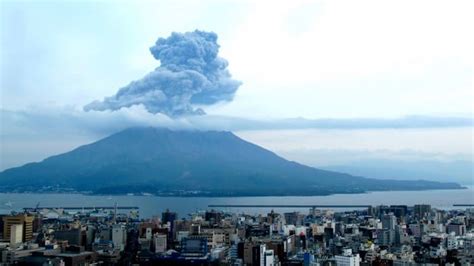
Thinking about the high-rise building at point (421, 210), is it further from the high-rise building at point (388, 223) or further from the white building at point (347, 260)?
the white building at point (347, 260)

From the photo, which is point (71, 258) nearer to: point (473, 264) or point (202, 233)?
point (202, 233)

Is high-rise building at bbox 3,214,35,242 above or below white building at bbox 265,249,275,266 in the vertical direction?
above

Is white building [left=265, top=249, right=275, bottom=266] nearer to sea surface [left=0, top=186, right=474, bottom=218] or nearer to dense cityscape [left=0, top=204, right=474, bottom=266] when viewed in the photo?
dense cityscape [left=0, top=204, right=474, bottom=266]

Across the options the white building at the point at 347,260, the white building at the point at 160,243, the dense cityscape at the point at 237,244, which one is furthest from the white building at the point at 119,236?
the white building at the point at 347,260

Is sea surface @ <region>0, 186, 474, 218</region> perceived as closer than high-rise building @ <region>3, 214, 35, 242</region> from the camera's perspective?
No

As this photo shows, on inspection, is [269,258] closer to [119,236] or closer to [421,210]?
[119,236]

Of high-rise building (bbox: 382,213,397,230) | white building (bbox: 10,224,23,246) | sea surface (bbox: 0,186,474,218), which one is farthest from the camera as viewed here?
sea surface (bbox: 0,186,474,218)

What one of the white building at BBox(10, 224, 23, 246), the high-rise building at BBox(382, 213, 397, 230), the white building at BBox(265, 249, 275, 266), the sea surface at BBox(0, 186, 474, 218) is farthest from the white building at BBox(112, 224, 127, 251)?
the sea surface at BBox(0, 186, 474, 218)

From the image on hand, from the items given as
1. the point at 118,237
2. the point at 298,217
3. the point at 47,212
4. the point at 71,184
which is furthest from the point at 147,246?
the point at 71,184
